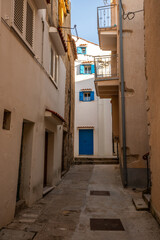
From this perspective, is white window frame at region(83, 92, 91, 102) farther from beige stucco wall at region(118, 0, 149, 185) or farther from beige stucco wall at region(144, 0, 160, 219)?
beige stucco wall at region(144, 0, 160, 219)

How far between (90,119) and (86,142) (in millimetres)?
1969

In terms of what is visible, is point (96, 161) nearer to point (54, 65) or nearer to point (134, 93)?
point (134, 93)

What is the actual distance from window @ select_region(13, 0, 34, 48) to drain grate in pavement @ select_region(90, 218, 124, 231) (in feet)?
13.8

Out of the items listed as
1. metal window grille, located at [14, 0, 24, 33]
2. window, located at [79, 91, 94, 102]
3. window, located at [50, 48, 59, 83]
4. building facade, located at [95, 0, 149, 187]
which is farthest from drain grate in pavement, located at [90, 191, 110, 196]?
window, located at [79, 91, 94, 102]

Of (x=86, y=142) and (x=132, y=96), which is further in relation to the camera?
(x=86, y=142)

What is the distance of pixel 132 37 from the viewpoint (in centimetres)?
862

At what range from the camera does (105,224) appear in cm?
417

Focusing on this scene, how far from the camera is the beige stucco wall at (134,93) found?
7734mm

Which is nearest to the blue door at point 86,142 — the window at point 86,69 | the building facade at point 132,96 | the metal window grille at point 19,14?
the window at point 86,69

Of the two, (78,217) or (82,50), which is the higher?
(82,50)

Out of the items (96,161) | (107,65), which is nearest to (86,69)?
(107,65)

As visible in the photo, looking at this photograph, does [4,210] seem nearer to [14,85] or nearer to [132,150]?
[14,85]

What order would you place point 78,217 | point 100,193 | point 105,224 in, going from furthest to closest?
point 100,193 → point 78,217 → point 105,224

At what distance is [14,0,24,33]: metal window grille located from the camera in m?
4.56
